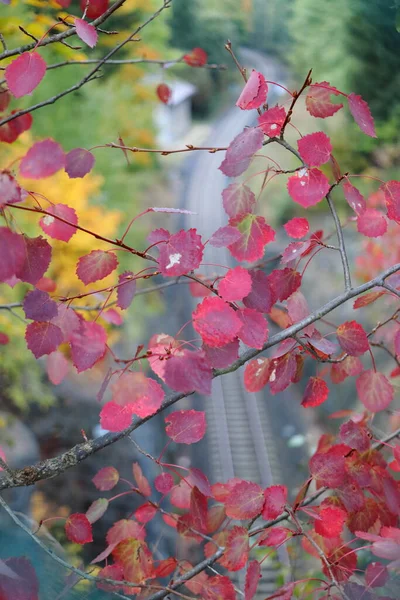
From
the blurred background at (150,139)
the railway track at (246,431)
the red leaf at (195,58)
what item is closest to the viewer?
the red leaf at (195,58)

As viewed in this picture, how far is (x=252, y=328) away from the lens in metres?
1.04

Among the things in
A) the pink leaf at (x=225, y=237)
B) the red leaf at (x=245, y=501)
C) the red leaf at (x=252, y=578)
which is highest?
the pink leaf at (x=225, y=237)

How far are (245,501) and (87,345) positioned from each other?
48 cm

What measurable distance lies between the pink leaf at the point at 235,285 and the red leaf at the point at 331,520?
0.53 m

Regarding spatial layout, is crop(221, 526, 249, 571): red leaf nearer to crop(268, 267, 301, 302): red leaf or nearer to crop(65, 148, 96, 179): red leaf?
crop(268, 267, 301, 302): red leaf

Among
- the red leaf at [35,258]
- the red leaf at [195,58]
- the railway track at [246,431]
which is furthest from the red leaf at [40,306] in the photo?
the railway track at [246,431]

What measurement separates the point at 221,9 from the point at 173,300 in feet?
24.9

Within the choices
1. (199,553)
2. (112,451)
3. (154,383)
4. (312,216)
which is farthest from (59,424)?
(154,383)

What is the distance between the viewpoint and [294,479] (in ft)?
27.6

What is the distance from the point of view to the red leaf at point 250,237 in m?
1.06

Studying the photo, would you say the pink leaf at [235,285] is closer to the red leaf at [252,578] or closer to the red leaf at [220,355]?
the red leaf at [220,355]

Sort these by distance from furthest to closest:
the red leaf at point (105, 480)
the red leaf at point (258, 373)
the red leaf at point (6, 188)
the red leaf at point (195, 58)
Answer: the red leaf at point (195, 58)
the red leaf at point (105, 480)
the red leaf at point (258, 373)
the red leaf at point (6, 188)

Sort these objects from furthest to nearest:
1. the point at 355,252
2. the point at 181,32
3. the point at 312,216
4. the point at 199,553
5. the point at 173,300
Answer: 1. the point at 173,300
2. the point at 312,216
3. the point at 355,252
4. the point at 199,553
5. the point at 181,32

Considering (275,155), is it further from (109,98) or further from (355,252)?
(109,98)
